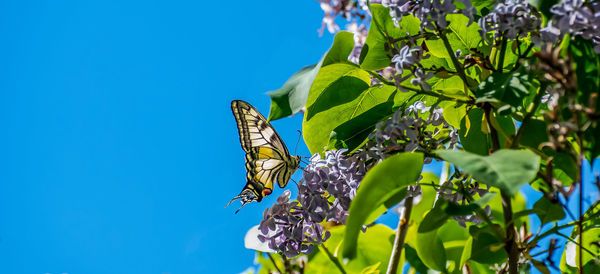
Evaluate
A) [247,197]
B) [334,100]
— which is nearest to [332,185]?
[334,100]

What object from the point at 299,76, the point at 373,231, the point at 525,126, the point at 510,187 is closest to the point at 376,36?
the point at 299,76

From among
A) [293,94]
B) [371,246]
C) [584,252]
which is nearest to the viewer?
[293,94]

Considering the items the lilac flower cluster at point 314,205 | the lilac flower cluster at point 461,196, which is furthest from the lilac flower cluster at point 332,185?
the lilac flower cluster at point 461,196

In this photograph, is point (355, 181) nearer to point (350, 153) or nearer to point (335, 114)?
point (350, 153)

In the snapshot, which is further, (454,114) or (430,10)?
(454,114)

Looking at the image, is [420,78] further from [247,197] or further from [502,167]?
[247,197]

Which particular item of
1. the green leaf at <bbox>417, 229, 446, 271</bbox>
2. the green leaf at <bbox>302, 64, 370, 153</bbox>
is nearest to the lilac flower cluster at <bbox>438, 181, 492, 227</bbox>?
the green leaf at <bbox>417, 229, 446, 271</bbox>

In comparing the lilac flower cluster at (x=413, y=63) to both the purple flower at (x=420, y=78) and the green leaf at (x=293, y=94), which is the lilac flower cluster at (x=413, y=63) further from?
the green leaf at (x=293, y=94)
